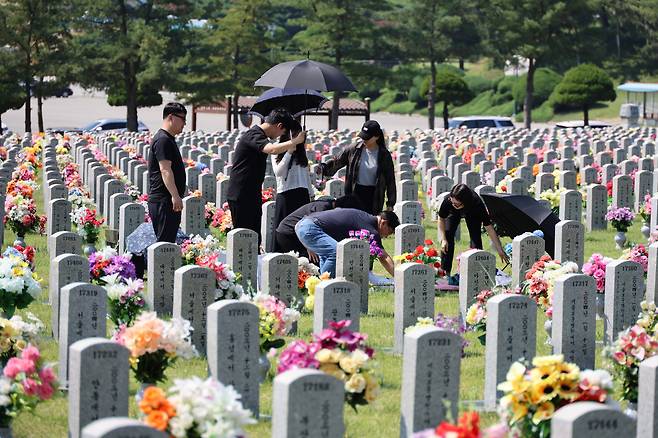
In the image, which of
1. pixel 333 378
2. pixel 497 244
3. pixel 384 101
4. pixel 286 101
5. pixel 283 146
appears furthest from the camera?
pixel 384 101

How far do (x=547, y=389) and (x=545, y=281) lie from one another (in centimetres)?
394

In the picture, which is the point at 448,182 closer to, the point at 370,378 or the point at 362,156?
the point at 362,156

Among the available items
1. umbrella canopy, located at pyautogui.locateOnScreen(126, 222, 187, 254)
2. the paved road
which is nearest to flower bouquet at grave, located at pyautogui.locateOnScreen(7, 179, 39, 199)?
umbrella canopy, located at pyautogui.locateOnScreen(126, 222, 187, 254)

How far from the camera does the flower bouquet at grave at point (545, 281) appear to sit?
11133mm

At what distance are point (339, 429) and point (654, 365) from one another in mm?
1845

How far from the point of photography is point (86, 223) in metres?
16.3

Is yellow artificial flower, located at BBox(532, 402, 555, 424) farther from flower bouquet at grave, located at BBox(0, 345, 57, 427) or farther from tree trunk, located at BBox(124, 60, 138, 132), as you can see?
tree trunk, located at BBox(124, 60, 138, 132)

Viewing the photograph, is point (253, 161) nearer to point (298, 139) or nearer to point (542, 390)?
point (298, 139)

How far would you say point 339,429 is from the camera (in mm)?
7004

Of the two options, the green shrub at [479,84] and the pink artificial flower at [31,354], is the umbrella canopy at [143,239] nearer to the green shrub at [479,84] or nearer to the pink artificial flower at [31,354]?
the pink artificial flower at [31,354]

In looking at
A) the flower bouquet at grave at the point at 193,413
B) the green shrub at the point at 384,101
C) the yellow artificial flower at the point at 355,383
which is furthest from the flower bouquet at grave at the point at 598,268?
the green shrub at the point at 384,101

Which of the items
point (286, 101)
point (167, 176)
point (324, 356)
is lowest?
point (324, 356)

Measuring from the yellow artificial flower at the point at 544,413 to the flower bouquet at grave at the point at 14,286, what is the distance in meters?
4.63

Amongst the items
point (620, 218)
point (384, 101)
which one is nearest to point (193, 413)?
point (620, 218)
